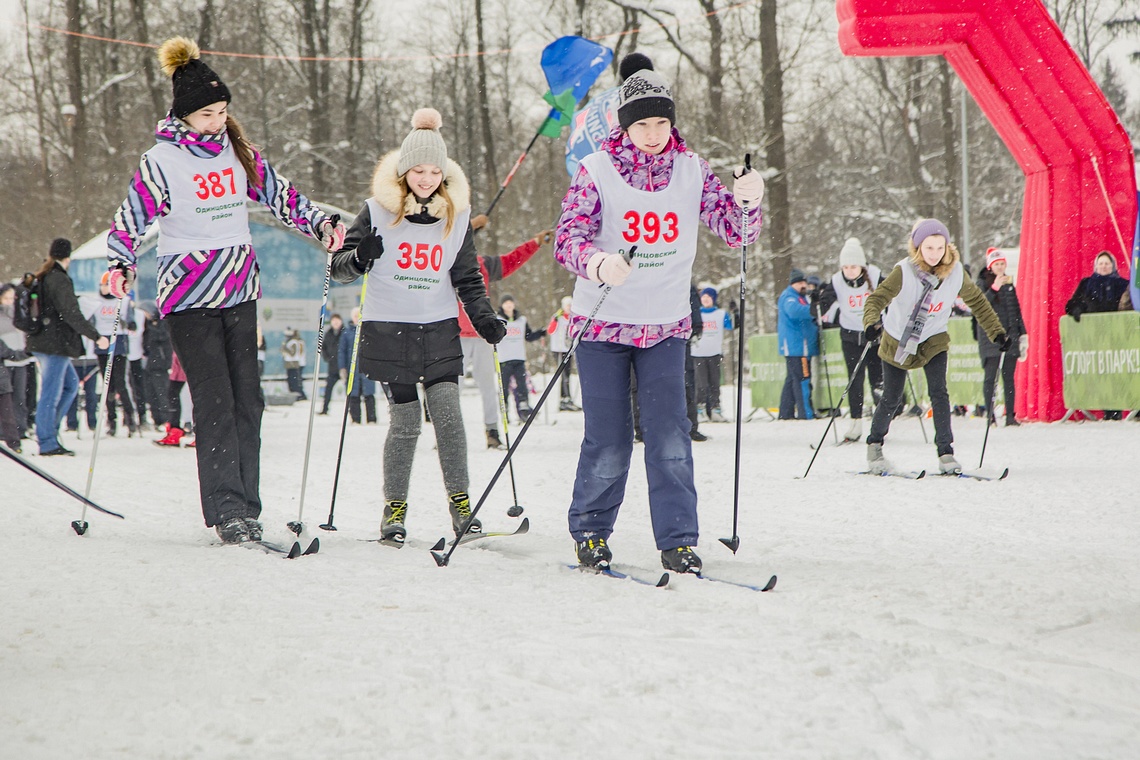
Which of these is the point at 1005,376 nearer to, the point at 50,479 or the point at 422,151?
the point at 422,151

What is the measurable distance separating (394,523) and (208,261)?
52.1 inches

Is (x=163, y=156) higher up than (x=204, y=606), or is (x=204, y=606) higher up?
(x=163, y=156)

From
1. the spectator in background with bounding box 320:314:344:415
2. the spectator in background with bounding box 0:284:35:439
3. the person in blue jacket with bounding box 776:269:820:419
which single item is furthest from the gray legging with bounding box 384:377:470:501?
the spectator in background with bounding box 320:314:344:415

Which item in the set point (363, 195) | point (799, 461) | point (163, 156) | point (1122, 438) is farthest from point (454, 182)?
point (363, 195)

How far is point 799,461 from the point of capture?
8.28 metres

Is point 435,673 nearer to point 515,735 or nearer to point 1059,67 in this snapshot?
point 515,735

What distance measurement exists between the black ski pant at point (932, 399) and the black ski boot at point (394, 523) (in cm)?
361

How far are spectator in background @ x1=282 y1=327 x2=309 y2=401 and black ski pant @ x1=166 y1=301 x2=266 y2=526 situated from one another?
16704 mm

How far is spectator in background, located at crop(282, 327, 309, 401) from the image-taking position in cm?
2114

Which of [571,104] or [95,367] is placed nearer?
[571,104]

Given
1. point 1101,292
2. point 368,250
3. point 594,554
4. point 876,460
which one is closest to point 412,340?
point 368,250

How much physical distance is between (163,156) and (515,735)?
3.29m

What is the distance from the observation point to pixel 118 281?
4668mm

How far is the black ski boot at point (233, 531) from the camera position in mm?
4582
